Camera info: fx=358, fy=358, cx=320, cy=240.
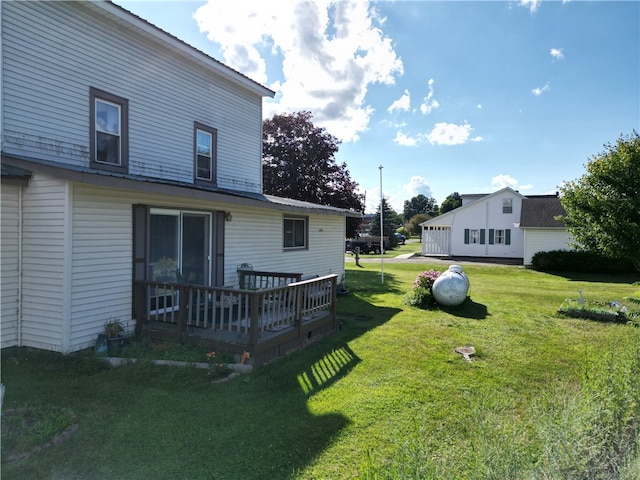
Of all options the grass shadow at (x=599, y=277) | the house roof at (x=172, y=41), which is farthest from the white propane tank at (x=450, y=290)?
the grass shadow at (x=599, y=277)

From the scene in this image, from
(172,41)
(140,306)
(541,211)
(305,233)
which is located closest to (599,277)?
(541,211)

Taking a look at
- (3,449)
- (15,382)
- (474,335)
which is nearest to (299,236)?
(474,335)

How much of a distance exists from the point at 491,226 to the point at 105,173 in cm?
2666

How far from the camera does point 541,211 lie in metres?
24.8

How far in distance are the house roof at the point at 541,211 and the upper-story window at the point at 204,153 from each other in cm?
2109

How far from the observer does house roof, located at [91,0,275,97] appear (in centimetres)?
735

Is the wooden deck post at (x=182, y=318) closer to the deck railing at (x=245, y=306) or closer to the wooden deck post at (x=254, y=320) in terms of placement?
the deck railing at (x=245, y=306)

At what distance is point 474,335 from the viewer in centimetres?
748

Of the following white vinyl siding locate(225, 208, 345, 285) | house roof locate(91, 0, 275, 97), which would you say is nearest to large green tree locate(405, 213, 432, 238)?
white vinyl siding locate(225, 208, 345, 285)

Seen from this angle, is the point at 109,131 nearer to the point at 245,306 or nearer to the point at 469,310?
the point at 245,306

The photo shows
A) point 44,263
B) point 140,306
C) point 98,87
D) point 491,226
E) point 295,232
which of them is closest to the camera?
point 44,263

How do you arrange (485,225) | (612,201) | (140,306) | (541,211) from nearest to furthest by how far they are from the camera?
1. (140,306)
2. (612,201)
3. (541,211)
4. (485,225)

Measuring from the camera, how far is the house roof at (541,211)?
911 inches

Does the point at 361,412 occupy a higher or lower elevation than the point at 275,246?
lower
